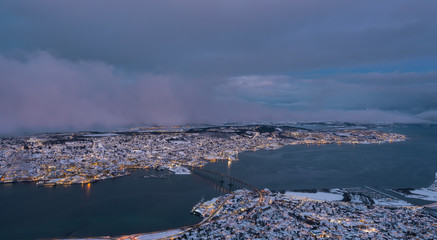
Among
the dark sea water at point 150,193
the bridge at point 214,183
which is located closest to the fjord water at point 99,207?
the dark sea water at point 150,193

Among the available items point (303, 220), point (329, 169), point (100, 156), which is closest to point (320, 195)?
point (303, 220)

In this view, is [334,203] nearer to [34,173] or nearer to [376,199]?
[376,199]

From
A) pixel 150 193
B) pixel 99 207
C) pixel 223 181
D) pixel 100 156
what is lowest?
pixel 99 207

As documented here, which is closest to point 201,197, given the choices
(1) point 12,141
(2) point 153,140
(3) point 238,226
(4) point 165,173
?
(3) point 238,226

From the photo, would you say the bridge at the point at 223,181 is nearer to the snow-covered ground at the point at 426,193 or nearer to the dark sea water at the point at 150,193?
the dark sea water at the point at 150,193

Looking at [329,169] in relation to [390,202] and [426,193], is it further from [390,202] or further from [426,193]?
[390,202]
